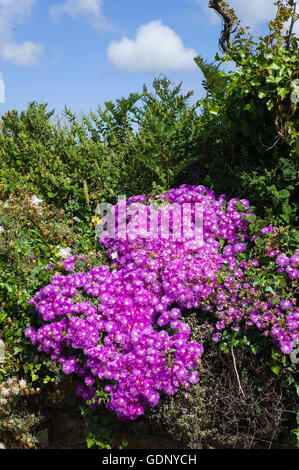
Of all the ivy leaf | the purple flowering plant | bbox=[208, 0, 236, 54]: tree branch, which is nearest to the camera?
the purple flowering plant

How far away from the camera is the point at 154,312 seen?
10.7ft

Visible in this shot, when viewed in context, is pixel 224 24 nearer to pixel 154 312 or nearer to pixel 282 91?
pixel 282 91

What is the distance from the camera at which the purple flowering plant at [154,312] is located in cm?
299

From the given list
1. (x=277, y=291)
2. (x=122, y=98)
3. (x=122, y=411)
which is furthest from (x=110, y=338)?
(x=122, y=98)

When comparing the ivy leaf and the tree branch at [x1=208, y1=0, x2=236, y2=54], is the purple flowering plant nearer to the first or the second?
the ivy leaf

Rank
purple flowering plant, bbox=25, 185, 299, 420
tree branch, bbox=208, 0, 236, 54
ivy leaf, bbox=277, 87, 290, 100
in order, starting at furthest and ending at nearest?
tree branch, bbox=208, 0, 236, 54 → ivy leaf, bbox=277, 87, 290, 100 → purple flowering plant, bbox=25, 185, 299, 420

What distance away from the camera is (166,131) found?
15.8ft

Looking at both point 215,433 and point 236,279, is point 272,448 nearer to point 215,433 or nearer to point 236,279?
point 215,433

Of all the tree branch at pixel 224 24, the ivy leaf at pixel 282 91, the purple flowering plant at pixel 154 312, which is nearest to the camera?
the purple flowering plant at pixel 154 312

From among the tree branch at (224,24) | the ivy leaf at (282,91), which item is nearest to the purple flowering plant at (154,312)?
the ivy leaf at (282,91)

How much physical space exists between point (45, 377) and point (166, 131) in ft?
9.40

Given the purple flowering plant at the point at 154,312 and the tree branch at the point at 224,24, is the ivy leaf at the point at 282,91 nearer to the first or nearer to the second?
the purple flowering plant at the point at 154,312

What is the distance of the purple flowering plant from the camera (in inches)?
118

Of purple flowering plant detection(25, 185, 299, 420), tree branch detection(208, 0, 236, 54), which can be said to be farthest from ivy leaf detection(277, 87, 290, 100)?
tree branch detection(208, 0, 236, 54)
